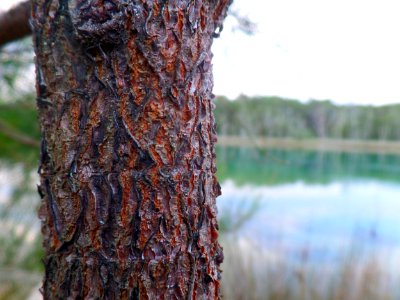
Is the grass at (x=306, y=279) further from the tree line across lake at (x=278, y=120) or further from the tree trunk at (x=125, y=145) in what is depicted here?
the tree trunk at (x=125, y=145)

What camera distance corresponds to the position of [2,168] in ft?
7.25

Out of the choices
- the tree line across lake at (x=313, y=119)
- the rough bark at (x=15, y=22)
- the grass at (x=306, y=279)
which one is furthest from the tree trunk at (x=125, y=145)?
the grass at (x=306, y=279)

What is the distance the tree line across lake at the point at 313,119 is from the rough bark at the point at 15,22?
63 cm

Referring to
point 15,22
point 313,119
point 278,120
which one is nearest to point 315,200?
point 313,119

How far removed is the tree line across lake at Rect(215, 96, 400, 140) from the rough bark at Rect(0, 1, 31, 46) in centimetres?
63

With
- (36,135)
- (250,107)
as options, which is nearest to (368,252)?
(250,107)

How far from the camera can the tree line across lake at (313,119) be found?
5.09 feet

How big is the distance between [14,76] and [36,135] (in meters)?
0.29

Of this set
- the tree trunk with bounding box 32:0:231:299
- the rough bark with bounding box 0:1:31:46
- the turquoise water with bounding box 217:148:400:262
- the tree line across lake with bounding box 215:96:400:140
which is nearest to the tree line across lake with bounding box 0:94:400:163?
the tree line across lake with bounding box 215:96:400:140

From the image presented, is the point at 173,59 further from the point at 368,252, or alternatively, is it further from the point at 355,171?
the point at 355,171

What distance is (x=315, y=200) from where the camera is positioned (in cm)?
738

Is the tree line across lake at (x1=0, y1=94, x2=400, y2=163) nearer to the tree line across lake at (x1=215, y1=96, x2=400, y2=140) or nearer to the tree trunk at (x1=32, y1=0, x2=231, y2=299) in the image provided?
the tree line across lake at (x1=215, y1=96, x2=400, y2=140)

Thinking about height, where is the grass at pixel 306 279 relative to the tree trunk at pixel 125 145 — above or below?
below

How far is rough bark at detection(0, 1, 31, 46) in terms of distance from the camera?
112 centimetres
